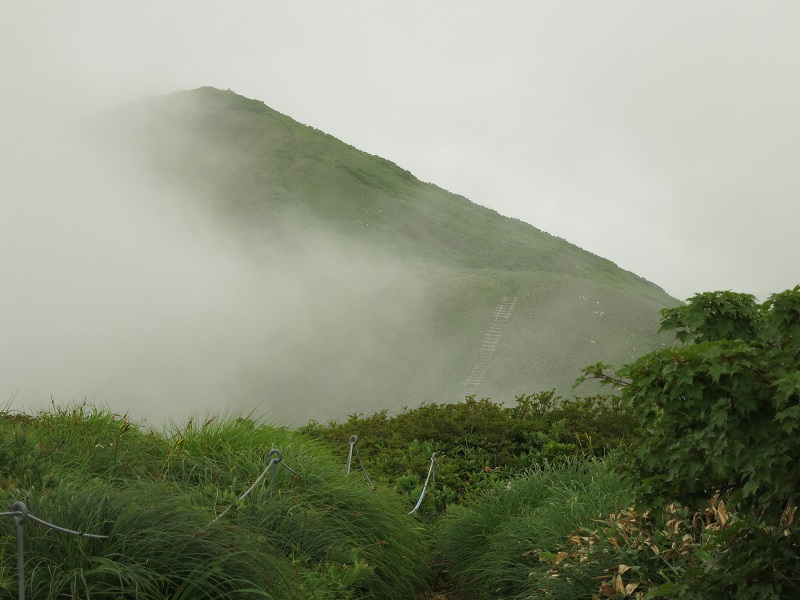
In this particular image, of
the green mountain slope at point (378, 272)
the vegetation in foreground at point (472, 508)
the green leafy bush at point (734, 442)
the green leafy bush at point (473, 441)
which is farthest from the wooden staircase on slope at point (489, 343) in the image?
the green leafy bush at point (734, 442)

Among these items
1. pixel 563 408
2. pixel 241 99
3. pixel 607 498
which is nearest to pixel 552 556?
pixel 607 498

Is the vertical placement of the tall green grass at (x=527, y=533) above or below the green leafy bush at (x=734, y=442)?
below

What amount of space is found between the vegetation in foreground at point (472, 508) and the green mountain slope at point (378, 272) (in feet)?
50.6

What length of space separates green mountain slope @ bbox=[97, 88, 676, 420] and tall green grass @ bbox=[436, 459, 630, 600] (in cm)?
1457

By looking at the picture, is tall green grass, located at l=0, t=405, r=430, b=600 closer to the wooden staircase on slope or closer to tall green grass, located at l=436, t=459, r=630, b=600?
tall green grass, located at l=436, t=459, r=630, b=600

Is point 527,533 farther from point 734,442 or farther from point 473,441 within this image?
point 473,441

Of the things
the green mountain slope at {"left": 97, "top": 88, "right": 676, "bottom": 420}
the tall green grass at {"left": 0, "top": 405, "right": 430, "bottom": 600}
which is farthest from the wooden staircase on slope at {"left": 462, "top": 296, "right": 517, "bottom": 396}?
the tall green grass at {"left": 0, "top": 405, "right": 430, "bottom": 600}

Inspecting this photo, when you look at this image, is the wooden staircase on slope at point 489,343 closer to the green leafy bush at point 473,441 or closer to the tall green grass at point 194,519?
the green leafy bush at point 473,441

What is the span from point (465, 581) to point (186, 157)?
5465cm

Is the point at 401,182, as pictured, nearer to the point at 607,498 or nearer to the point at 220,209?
the point at 220,209

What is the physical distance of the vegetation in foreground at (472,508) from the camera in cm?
374

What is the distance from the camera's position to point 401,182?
2306 inches

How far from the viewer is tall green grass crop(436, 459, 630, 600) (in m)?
5.82

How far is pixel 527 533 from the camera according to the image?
6496 millimetres
